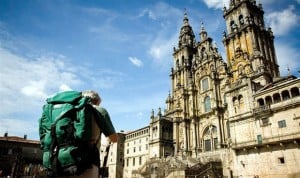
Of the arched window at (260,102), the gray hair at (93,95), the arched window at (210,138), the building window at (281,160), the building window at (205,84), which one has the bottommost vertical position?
the building window at (281,160)

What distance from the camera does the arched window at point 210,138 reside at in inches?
1625

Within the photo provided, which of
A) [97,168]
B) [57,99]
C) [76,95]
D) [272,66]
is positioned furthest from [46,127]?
[272,66]

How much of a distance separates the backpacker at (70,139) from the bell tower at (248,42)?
36.9 m

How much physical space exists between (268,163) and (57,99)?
1158 inches

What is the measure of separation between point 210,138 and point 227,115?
557 centimetres

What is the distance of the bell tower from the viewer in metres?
39.1

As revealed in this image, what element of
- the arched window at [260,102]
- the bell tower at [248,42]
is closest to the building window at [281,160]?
the arched window at [260,102]

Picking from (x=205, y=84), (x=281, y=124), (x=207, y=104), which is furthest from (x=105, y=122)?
(x=205, y=84)

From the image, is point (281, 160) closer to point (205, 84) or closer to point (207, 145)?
point (207, 145)

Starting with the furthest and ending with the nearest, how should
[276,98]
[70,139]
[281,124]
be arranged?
[276,98] → [281,124] → [70,139]

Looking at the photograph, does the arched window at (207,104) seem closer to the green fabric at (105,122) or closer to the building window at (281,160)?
the building window at (281,160)

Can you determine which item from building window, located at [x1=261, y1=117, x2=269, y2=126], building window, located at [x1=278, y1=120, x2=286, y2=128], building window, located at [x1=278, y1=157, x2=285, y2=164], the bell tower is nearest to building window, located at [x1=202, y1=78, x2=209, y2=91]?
the bell tower

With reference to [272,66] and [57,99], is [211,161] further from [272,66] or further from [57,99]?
[57,99]

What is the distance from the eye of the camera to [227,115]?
4009 centimetres
